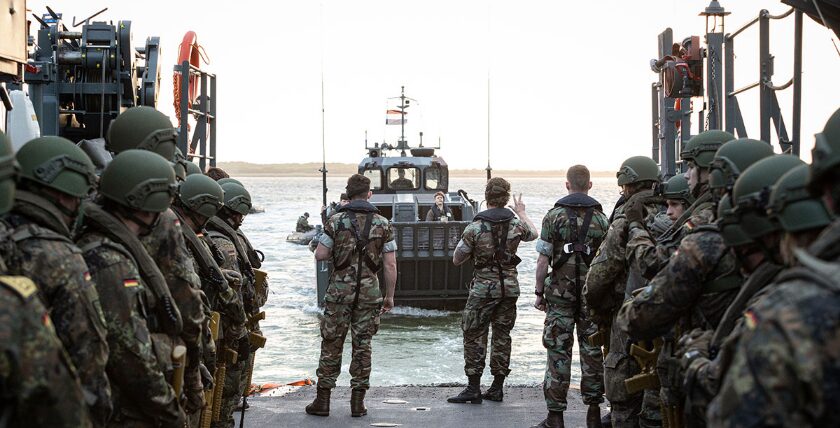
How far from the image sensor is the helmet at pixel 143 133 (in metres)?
5.12

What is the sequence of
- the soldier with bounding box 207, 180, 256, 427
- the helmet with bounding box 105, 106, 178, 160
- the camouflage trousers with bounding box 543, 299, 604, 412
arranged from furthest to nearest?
1. the camouflage trousers with bounding box 543, 299, 604, 412
2. the soldier with bounding box 207, 180, 256, 427
3. the helmet with bounding box 105, 106, 178, 160

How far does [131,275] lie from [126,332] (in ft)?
0.69

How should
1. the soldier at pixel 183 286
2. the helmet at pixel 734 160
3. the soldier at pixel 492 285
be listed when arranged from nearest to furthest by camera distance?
the helmet at pixel 734 160
the soldier at pixel 183 286
the soldier at pixel 492 285

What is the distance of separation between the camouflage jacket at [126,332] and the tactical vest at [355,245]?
160 inches

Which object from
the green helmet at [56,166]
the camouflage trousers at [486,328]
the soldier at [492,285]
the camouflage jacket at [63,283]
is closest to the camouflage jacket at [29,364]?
the camouflage jacket at [63,283]

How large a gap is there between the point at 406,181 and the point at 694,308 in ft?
53.7

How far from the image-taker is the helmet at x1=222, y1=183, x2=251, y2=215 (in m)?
6.90

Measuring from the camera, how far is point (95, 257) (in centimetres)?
385

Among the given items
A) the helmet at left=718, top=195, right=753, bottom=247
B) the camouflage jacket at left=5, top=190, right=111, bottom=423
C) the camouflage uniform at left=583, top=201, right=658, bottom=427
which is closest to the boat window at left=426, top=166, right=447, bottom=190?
the camouflage uniform at left=583, top=201, right=658, bottom=427

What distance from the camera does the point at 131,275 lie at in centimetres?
389

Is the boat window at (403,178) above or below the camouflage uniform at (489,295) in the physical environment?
above

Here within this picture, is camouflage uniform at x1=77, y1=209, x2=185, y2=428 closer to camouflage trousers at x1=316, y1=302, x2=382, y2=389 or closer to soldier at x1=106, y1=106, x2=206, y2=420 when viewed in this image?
soldier at x1=106, y1=106, x2=206, y2=420

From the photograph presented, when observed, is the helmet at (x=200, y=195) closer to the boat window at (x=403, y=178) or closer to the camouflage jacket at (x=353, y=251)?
the camouflage jacket at (x=353, y=251)

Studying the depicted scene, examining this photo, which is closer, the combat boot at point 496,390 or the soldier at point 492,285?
the soldier at point 492,285
